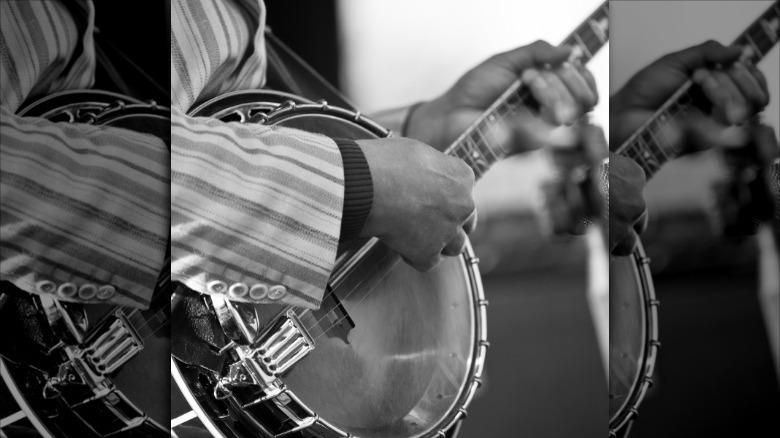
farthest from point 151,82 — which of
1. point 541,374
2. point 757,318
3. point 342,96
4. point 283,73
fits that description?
point 757,318

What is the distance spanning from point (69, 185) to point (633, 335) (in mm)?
1483

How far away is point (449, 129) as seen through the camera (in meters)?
2.32

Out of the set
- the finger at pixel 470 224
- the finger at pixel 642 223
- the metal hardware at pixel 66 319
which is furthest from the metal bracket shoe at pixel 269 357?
the finger at pixel 642 223

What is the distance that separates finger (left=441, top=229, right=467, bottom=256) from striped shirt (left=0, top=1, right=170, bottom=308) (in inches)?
26.6

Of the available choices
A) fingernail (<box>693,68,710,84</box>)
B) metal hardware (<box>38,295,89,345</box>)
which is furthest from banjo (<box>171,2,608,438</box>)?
fingernail (<box>693,68,710,84</box>)

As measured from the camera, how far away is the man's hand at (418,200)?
7.06 feet

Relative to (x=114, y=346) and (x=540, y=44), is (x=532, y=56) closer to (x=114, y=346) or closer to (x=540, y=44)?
(x=540, y=44)

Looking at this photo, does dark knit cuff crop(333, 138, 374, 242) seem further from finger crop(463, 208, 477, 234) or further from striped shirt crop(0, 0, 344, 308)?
finger crop(463, 208, 477, 234)

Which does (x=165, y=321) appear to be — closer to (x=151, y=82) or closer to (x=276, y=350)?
(x=276, y=350)

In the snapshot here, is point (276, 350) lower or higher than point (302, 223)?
lower

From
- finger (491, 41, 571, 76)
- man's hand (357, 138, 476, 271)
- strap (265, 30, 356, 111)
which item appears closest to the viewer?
man's hand (357, 138, 476, 271)

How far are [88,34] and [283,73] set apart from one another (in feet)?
1.56

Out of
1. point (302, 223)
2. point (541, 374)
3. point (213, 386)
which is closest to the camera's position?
point (302, 223)

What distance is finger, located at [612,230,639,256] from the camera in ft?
8.19
